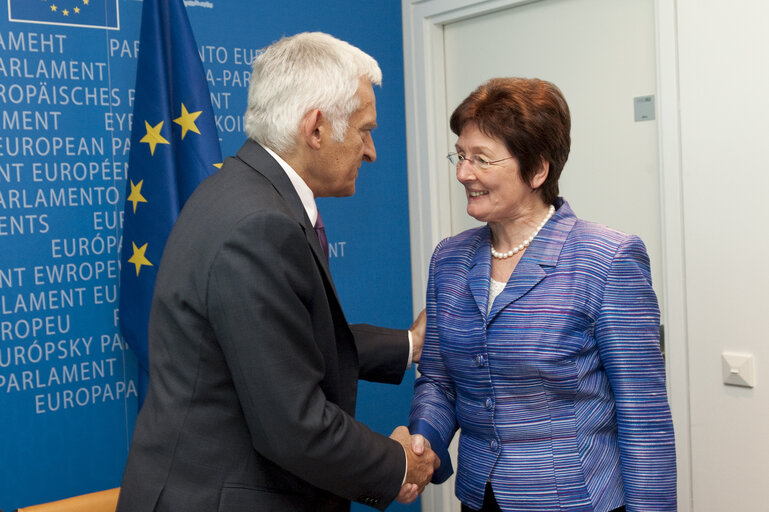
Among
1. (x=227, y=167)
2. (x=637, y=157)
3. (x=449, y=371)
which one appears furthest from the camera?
(x=637, y=157)

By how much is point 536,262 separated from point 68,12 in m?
1.61

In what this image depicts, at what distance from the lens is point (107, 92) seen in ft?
7.95

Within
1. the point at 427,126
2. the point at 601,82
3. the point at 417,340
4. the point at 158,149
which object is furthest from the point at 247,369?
the point at 427,126

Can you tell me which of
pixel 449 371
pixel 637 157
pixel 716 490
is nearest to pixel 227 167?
pixel 449 371

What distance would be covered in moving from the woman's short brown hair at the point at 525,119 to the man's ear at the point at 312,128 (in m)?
0.37

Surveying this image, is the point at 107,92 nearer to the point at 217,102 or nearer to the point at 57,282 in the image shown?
the point at 217,102

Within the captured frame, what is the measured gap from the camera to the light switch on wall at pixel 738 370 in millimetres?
2158

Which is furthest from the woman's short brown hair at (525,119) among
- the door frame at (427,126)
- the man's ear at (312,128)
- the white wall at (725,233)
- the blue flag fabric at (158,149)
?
the door frame at (427,126)

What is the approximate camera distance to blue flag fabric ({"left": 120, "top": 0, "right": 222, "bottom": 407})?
7.61 ft

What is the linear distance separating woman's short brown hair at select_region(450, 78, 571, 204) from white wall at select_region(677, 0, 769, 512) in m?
0.72

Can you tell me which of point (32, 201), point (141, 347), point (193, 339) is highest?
point (32, 201)

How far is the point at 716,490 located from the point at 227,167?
1.71 m

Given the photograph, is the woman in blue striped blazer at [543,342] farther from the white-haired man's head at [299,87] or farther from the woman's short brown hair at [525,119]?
the white-haired man's head at [299,87]

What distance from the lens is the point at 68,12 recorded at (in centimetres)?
234
